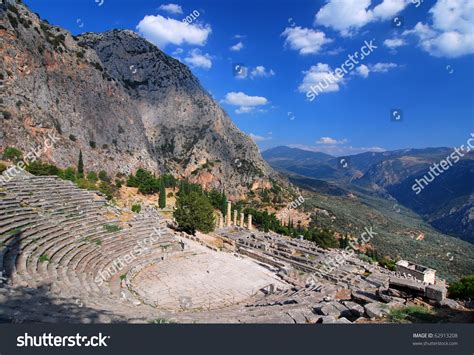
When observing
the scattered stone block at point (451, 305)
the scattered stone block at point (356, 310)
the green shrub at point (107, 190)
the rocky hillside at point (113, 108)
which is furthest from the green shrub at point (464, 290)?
the rocky hillside at point (113, 108)

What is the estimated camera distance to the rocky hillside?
5487cm

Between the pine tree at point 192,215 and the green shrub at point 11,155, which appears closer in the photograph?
the pine tree at point 192,215

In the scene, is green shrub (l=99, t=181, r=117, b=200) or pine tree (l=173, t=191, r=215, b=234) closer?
pine tree (l=173, t=191, r=215, b=234)

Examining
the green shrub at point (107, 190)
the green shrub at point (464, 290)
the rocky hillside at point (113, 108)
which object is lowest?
the green shrub at point (464, 290)

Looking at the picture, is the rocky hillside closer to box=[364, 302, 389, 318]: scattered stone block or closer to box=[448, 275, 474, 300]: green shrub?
box=[364, 302, 389, 318]: scattered stone block

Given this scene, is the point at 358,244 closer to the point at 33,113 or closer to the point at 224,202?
the point at 224,202

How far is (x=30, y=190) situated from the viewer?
21.1 metres

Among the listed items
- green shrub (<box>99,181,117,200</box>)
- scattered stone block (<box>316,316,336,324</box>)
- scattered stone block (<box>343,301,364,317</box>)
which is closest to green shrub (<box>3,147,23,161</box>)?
green shrub (<box>99,181,117,200</box>)

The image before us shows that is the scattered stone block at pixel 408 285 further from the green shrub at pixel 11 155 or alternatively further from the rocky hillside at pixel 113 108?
the rocky hillside at pixel 113 108

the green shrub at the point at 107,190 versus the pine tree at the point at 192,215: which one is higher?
the green shrub at the point at 107,190

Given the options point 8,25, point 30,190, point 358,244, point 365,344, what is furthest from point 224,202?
point 365,344

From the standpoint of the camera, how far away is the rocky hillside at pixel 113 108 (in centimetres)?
5487

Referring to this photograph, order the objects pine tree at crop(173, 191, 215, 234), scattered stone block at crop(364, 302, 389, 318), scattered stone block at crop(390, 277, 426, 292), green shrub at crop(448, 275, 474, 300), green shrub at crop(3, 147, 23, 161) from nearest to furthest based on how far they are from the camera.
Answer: scattered stone block at crop(364, 302, 389, 318)
scattered stone block at crop(390, 277, 426, 292)
green shrub at crop(448, 275, 474, 300)
pine tree at crop(173, 191, 215, 234)
green shrub at crop(3, 147, 23, 161)

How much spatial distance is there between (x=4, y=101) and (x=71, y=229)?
44.3 metres
